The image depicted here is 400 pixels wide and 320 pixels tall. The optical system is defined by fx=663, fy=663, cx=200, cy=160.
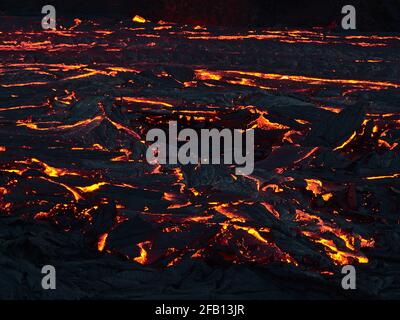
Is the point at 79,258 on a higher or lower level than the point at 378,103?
lower

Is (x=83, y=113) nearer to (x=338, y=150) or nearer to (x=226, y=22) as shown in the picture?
(x=338, y=150)

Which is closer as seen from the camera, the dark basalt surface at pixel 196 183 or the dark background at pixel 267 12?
the dark basalt surface at pixel 196 183

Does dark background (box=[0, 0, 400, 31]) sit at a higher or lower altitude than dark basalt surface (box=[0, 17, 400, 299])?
higher

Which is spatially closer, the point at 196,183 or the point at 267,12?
the point at 196,183

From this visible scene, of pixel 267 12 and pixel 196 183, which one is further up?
pixel 267 12

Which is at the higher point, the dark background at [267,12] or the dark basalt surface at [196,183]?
the dark background at [267,12]

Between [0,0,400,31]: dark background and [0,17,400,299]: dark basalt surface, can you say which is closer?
[0,17,400,299]: dark basalt surface
